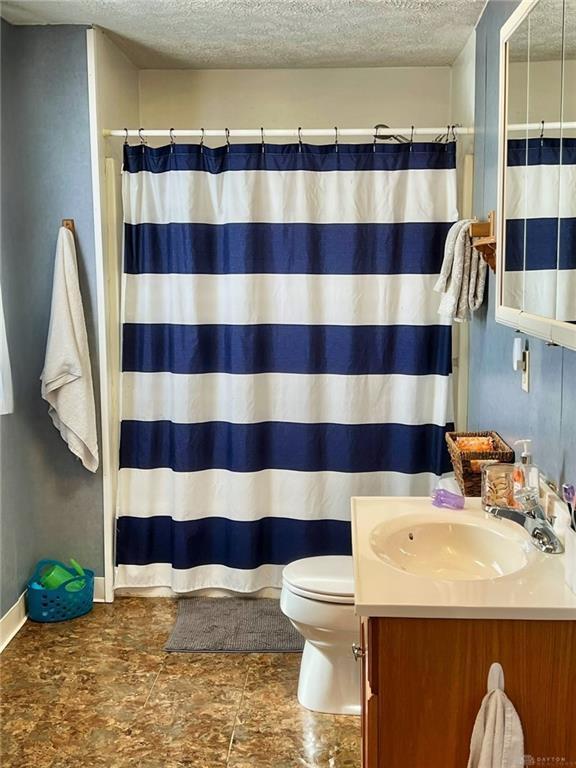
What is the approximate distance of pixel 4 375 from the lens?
3.00 meters

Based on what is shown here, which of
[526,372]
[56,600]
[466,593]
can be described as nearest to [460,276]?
[526,372]

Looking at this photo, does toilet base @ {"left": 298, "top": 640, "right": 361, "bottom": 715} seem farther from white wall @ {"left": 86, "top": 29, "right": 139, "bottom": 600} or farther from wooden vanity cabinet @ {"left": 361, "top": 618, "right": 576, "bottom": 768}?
white wall @ {"left": 86, "top": 29, "right": 139, "bottom": 600}

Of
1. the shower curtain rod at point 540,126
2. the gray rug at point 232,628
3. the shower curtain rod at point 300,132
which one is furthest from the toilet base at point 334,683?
the shower curtain rod at point 300,132

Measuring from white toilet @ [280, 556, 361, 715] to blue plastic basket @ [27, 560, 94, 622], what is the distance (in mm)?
1091

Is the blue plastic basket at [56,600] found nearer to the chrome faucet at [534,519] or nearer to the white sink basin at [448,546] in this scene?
the white sink basin at [448,546]

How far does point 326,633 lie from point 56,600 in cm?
131

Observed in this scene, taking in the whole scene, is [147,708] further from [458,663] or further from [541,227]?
[541,227]

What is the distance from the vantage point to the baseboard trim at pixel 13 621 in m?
3.16

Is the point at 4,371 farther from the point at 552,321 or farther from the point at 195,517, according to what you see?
the point at 552,321

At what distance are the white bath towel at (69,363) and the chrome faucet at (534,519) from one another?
1839mm

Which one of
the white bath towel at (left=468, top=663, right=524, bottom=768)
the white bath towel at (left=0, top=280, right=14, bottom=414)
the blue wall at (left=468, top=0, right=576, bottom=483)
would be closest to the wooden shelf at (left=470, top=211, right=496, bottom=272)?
the blue wall at (left=468, top=0, right=576, bottom=483)

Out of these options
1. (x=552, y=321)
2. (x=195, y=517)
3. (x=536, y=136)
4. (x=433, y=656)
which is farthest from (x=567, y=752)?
(x=195, y=517)

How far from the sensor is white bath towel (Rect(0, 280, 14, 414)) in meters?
2.98

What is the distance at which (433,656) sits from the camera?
1.61 metres
